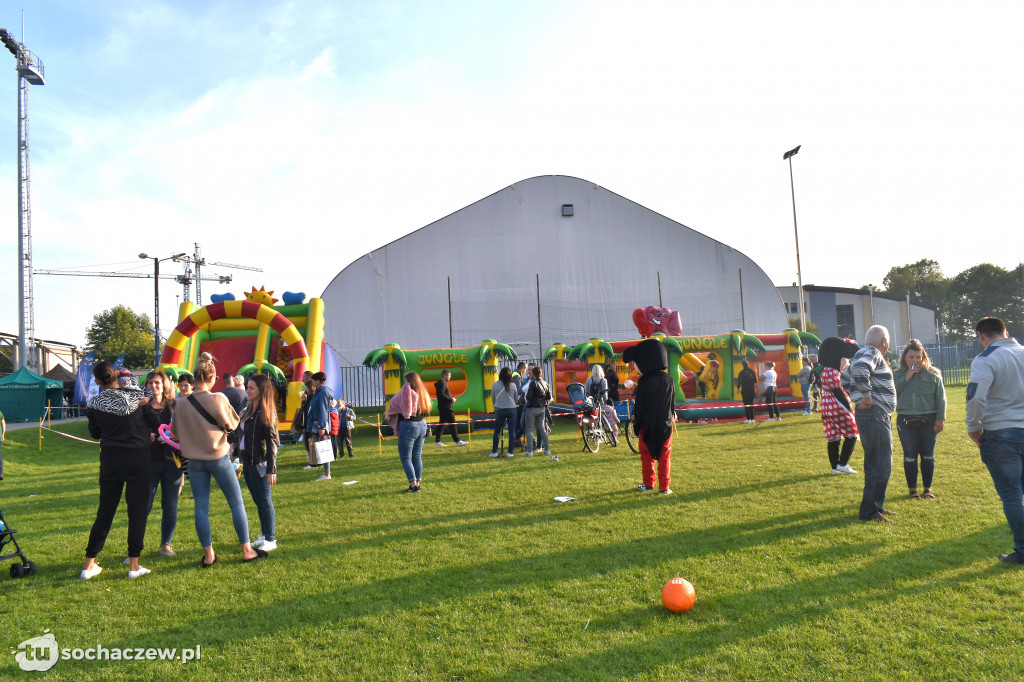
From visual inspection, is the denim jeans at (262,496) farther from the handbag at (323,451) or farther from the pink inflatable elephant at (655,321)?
the pink inflatable elephant at (655,321)

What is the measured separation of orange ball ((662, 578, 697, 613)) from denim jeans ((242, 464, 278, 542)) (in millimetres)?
3528

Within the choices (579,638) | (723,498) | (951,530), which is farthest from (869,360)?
(579,638)

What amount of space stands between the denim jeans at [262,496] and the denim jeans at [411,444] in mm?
2286

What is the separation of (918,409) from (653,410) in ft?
8.85

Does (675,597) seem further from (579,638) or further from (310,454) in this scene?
(310,454)

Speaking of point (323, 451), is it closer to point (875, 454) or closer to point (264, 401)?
point (264, 401)

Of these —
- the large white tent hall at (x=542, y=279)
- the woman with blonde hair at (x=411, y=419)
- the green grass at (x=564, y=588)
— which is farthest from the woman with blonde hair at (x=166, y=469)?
the large white tent hall at (x=542, y=279)

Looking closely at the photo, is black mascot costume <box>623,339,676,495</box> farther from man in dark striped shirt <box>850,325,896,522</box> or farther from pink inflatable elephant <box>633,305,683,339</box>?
pink inflatable elephant <box>633,305,683,339</box>

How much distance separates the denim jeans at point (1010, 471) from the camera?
14.0ft

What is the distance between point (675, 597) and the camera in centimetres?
368

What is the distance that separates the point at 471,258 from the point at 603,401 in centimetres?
1700

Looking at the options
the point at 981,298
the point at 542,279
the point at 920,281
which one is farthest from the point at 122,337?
the point at 920,281

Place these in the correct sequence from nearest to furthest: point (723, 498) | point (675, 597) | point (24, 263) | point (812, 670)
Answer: point (812, 670), point (675, 597), point (723, 498), point (24, 263)

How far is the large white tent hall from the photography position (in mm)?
26938
